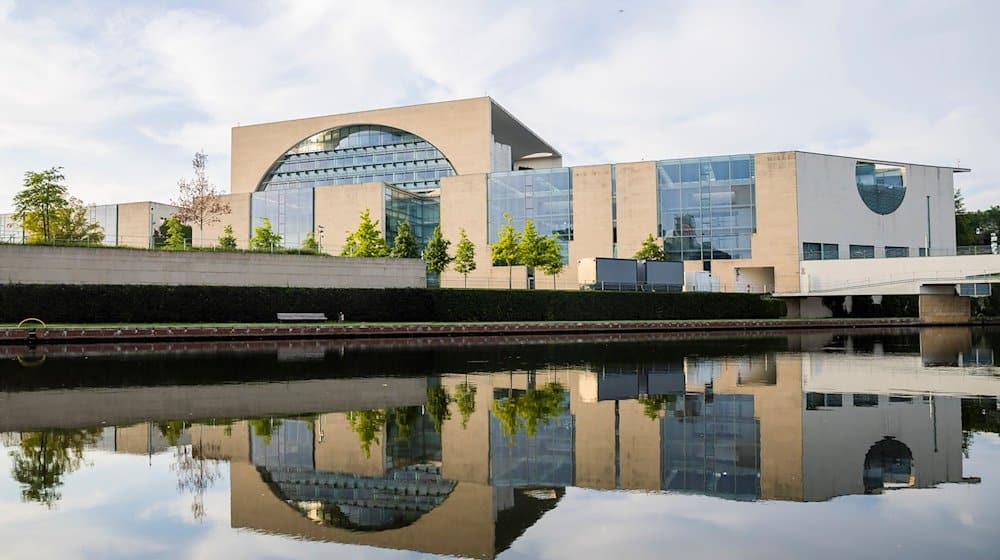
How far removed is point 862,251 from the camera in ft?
189

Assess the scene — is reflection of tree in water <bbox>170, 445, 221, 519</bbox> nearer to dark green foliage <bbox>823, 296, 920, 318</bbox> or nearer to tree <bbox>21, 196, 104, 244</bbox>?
tree <bbox>21, 196, 104, 244</bbox>

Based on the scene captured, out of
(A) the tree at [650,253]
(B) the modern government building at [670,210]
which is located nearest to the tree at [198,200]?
(B) the modern government building at [670,210]

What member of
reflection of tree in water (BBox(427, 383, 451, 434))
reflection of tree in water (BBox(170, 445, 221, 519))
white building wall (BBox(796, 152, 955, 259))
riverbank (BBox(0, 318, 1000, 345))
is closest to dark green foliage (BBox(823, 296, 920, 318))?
white building wall (BBox(796, 152, 955, 259))

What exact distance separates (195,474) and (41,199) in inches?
1681

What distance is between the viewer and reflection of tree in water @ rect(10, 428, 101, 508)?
21.0ft

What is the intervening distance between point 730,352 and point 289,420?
56.3ft

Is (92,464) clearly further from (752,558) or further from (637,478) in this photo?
(752,558)

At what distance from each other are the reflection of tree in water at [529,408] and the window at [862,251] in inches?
2015

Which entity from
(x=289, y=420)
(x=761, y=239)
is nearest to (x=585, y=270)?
(x=761, y=239)

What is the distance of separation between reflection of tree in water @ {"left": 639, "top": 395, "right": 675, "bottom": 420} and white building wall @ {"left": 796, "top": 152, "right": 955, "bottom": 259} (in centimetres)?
4815

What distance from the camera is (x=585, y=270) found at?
1923 inches

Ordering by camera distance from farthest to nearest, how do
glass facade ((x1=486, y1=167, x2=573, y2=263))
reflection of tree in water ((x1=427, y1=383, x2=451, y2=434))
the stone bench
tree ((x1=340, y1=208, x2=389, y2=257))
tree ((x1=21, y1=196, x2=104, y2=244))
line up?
glass facade ((x1=486, y1=167, x2=573, y2=263)) < tree ((x1=340, y1=208, x2=389, y2=257)) < tree ((x1=21, y1=196, x2=104, y2=244)) < the stone bench < reflection of tree in water ((x1=427, y1=383, x2=451, y2=434))

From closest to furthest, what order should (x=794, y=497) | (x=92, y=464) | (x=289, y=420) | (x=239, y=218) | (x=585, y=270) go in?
(x=794, y=497) < (x=92, y=464) < (x=289, y=420) < (x=585, y=270) < (x=239, y=218)

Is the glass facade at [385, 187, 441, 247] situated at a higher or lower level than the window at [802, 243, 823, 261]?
higher
